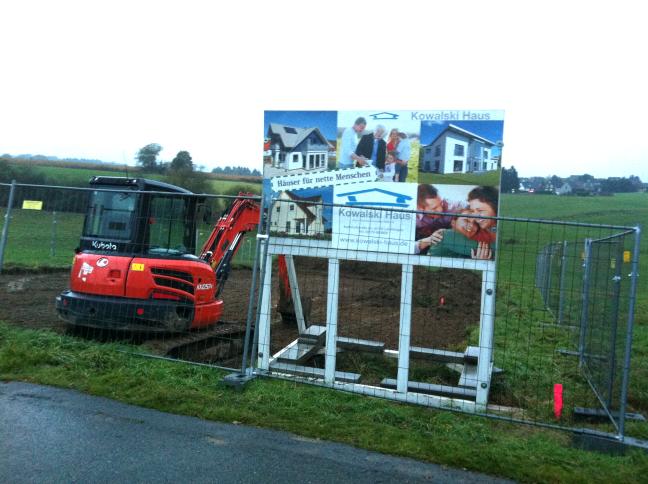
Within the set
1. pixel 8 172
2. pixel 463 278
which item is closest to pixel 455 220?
pixel 463 278

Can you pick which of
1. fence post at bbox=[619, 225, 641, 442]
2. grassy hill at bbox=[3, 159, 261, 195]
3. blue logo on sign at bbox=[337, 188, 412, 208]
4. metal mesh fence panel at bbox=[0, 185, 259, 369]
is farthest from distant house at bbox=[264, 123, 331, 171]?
grassy hill at bbox=[3, 159, 261, 195]

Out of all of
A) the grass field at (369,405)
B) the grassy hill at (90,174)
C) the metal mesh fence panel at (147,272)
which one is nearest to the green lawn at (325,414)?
the grass field at (369,405)

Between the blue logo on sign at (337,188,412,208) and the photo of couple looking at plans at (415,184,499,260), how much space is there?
19cm

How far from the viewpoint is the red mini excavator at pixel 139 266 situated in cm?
826

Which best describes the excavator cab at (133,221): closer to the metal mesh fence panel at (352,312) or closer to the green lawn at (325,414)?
the metal mesh fence panel at (352,312)

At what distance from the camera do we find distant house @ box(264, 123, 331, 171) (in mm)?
6562

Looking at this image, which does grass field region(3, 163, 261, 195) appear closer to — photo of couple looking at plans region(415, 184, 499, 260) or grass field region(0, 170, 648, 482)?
grass field region(0, 170, 648, 482)

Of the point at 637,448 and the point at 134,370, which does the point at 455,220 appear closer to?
the point at 637,448

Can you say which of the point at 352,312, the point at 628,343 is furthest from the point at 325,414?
the point at 352,312

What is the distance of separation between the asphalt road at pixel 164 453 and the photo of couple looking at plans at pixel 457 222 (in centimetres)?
231

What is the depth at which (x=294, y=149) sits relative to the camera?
670cm

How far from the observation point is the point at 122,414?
540 cm

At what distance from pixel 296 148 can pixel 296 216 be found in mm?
775

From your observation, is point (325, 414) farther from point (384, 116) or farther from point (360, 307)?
point (360, 307)
